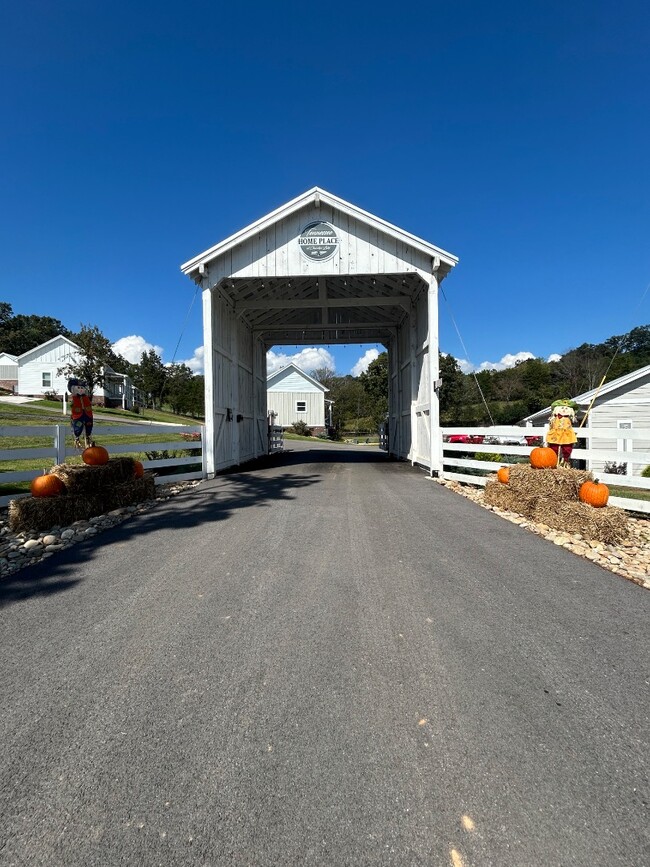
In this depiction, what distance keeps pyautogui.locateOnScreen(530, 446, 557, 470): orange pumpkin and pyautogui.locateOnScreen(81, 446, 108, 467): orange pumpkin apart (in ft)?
20.5

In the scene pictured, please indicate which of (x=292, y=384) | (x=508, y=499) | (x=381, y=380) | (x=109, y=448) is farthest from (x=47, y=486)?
(x=292, y=384)

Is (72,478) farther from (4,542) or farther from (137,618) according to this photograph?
(137,618)

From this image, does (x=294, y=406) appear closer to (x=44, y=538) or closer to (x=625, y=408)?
(x=625, y=408)

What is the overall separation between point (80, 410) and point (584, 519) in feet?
22.1

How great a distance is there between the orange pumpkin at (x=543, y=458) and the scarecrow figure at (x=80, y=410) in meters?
6.40

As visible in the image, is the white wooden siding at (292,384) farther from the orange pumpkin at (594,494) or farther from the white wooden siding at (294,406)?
the orange pumpkin at (594,494)

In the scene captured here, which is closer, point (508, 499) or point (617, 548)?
point (617, 548)

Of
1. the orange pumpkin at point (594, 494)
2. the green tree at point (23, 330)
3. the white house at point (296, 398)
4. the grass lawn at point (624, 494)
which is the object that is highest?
the green tree at point (23, 330)

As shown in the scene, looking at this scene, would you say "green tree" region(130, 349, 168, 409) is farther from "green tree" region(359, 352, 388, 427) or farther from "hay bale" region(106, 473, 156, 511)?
"hay bale" region(106, 473, 156, 511)

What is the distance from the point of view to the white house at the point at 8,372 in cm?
3972

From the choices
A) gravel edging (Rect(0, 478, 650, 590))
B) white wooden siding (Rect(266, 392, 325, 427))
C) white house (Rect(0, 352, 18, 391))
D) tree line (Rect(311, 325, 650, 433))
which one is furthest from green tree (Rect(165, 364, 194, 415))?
gravel edging (Rect(0, 478, 650, 590))

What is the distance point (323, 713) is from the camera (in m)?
2.02

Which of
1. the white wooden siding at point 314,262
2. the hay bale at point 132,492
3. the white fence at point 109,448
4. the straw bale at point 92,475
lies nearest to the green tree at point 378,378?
the white wooden siding at point 314,262

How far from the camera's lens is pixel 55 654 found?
100 inches
